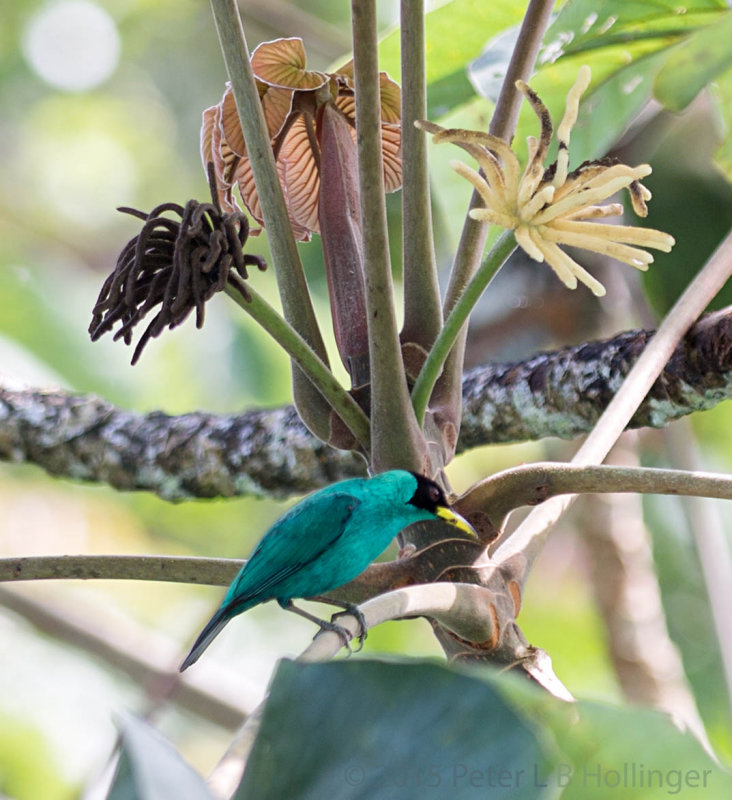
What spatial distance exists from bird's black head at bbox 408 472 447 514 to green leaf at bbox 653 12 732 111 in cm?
88

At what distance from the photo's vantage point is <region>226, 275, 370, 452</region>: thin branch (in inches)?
45.6

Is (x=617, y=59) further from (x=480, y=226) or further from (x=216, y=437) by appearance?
(x=216, y=437)

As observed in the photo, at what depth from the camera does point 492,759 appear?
2.23 feet

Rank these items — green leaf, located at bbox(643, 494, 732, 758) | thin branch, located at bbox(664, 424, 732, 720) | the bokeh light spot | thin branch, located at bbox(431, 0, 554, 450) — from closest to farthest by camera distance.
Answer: thin branch, located at bbox(431, 0, 554, 450) → thin branch, located at bbox(664, 424, 732, 720) → green leaf, located at bbox(643, 494, 732, 758) → the bokeh light spot

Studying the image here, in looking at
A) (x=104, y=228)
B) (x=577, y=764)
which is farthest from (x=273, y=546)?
(x=104, y=228)

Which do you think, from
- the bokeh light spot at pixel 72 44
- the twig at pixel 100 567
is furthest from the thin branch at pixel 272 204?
the bokeh light spot at pixel 72 44

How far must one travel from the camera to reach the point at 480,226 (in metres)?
1.41

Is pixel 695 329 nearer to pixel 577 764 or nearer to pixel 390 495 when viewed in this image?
pixel 390 495

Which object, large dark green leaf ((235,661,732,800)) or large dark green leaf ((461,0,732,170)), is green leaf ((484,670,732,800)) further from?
large dark green leaf ((461,0,732,170))

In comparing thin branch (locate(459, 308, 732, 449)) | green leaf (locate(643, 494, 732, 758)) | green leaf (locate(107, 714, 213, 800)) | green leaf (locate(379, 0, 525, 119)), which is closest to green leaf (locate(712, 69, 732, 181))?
green leaf (locate(379, 0, 525, 119))

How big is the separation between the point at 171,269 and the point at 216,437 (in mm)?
820

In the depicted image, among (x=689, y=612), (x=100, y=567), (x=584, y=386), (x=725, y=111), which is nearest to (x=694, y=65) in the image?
(x=725, y=111)

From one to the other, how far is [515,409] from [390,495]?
0.48 metres

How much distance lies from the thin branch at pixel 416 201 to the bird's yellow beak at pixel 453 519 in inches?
8.7
